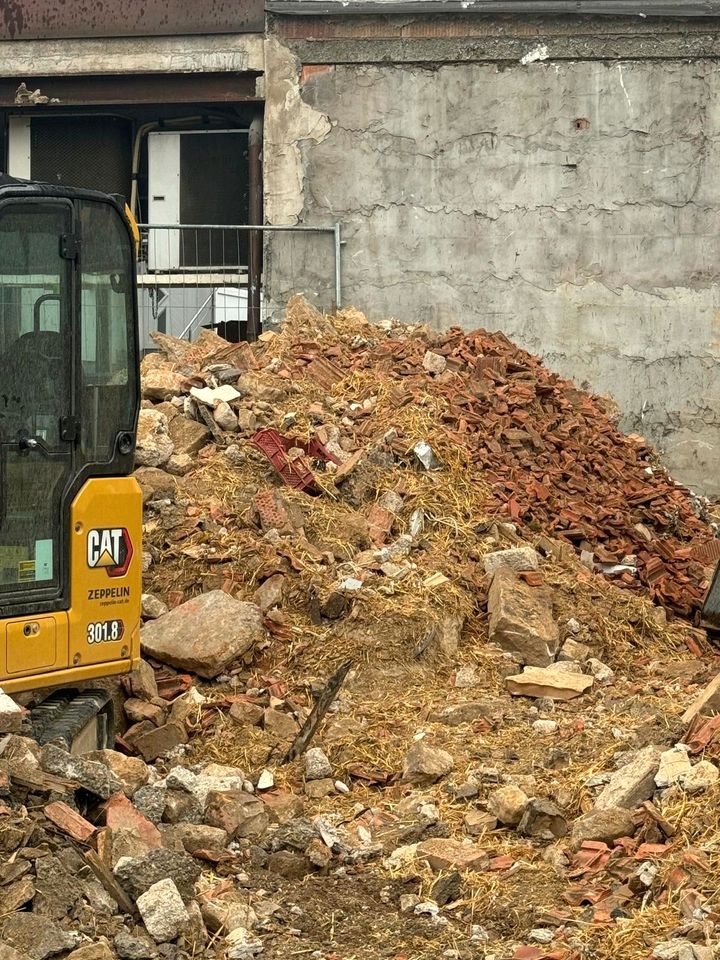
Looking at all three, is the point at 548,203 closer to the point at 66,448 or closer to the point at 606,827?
the point at 66,448

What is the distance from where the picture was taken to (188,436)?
1050 cm

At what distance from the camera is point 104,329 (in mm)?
6824

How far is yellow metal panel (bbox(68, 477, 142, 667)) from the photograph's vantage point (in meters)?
6.59

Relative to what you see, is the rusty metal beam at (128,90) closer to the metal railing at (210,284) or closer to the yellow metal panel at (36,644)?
the metal railing at (210,284)

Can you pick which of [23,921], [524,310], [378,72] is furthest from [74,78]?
[23,921]

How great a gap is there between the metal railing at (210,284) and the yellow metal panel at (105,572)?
7.59 meters

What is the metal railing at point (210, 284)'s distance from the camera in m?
14.4

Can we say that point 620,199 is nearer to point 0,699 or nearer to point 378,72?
point 378,72

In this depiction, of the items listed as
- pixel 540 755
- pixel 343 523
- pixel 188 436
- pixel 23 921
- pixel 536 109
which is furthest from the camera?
pixel 536 109

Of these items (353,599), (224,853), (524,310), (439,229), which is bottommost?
(224,853)

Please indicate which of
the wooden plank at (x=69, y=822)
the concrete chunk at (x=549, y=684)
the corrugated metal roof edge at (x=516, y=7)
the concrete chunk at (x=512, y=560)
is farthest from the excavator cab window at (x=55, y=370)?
the corrugated metal roof edge at (x=516, y=7)

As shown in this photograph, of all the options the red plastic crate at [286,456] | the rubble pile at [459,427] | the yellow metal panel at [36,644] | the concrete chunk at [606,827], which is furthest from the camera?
the rubble pile at [459,427]

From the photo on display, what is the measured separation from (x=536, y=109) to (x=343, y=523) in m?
6.42

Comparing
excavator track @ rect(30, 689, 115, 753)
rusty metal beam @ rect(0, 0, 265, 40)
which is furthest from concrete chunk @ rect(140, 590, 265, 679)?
rusty metal beam @ rect(0, 0, 265, 40)
